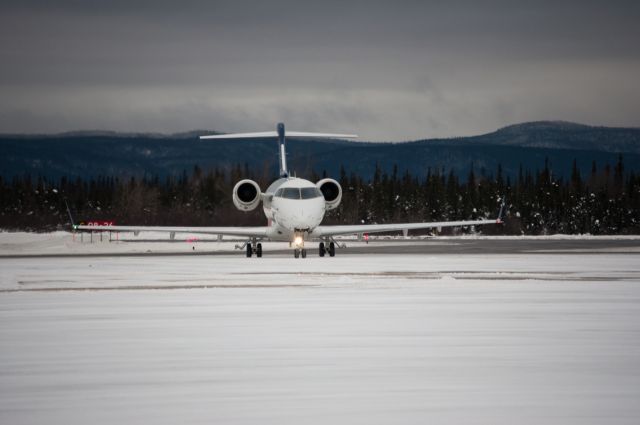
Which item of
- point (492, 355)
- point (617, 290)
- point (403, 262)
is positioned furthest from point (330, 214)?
point (492, 355)

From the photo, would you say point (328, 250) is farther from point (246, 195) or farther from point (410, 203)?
point (410, 203)

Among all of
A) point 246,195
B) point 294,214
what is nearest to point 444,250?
point 294,214

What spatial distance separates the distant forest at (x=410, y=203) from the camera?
11531 centimetres

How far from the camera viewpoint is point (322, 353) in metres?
10.9

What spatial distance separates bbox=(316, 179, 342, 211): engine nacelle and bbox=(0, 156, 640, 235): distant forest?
44976 mm

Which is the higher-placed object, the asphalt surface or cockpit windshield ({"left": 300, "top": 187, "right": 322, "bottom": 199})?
cockpit windshield ({"left": 300, "top": 187, "right": 322, "bottom": 199})

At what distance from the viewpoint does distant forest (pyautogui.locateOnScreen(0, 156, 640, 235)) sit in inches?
4540

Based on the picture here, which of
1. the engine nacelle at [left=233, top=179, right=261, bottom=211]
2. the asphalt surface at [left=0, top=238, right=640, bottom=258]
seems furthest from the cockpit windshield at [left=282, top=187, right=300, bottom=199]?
the asphalt surface at [left=0, top=238, right=640, bottom=258]

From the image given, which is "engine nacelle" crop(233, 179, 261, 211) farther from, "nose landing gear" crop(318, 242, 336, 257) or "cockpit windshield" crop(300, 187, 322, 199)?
"nose landing gear" crop(318, 242, 336, 257)

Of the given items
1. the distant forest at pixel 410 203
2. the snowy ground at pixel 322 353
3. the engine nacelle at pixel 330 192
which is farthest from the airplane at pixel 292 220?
the distant forest at pixel 410 203

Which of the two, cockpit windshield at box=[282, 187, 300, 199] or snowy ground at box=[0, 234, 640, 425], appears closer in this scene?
snowy ground at box=[0, 234, 640, 425]

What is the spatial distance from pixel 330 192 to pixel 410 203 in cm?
10033

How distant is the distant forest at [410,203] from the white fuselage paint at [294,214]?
4658cm

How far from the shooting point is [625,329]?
12820mm
